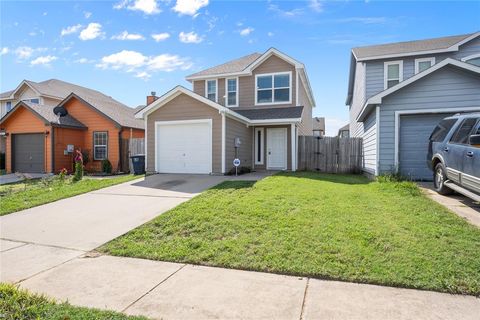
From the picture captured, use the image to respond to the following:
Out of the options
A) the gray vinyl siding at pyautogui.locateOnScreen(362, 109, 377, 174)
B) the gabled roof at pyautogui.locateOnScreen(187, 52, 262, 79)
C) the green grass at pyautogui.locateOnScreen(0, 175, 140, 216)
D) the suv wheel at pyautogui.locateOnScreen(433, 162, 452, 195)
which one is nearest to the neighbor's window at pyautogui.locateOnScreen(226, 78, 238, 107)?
the gabled roof at pyautogui.locateOnScreen(187, 52, 262, 79)

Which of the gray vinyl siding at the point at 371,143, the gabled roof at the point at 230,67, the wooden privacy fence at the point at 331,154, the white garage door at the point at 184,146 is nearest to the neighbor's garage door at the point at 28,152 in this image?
the white garage door at the point at 184,146

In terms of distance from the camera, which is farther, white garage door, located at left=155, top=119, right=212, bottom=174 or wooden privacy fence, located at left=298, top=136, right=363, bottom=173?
wooden privacy fence, located at left=298, top=136, right=363, bottom=173

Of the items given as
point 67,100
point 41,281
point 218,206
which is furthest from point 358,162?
point 67,100

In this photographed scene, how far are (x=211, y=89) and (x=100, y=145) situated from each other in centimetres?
783

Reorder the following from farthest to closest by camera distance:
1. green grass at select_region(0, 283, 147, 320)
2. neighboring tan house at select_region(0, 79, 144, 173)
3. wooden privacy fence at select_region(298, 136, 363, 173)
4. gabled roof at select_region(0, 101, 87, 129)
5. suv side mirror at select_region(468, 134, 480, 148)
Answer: neighboring tan house at select_region(0, 79, 144, 173), gabled roof at select_region(0, 101, 87, 129), wooden privacy fence at select_region(298, 136, 363, 173), suv side mirror at select_region(468, 134, 480, 148), green grass at select_region(0, 283, 147, 320)

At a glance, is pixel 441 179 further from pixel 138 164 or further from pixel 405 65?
pixel 138 164

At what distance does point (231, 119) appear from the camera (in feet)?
43.4

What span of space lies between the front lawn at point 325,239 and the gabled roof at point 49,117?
45.4 ft

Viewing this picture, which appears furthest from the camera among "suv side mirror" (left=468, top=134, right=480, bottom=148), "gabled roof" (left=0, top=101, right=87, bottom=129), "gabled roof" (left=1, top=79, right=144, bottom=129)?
"gabled roof" (left=1, top=79, right=144, bottom=129)

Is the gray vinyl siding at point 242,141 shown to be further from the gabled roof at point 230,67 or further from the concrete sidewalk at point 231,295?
the concrete sidewalk at point 231,295

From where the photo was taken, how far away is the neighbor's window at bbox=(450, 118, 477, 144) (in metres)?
6.64

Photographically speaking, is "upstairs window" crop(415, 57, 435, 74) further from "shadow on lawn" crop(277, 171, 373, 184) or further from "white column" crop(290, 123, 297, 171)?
"shadow on lawn" crop(277, 171, 373, 184)

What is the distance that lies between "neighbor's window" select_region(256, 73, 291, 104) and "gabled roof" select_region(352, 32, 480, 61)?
13.8ft

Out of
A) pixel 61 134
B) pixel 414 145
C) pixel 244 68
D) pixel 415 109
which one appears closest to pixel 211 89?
pixel 244 68
